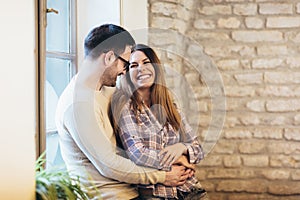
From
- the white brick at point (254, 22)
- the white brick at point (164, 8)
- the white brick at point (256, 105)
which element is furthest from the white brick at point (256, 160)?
the white brick at point (164, 8)

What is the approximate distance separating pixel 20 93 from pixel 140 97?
1038 mm

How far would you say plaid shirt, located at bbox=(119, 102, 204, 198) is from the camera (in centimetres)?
208

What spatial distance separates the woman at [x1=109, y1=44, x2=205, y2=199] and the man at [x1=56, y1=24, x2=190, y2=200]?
61 mm

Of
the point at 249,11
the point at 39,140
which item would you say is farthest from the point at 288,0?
the point at 39,140

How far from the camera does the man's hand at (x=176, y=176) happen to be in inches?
84.0

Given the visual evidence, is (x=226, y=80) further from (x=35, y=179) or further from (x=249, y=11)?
(x=35, y=179)

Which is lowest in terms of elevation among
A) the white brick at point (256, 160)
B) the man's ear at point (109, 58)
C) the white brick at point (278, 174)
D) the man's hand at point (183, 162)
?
the white brick at point (278, 174)

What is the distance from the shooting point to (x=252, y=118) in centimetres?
323

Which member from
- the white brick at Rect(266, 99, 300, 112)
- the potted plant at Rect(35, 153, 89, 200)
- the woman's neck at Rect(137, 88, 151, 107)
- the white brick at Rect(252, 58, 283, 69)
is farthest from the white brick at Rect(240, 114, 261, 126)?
the potted plant at Rect(35, 153, 89, 200)

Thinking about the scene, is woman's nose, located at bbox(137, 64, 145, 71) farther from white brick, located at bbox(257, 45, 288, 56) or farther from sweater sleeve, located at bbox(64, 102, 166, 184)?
white brick, located at bbox(257, 45, 288, 56)

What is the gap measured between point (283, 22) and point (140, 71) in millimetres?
1563

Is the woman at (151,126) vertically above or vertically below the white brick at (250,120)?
above

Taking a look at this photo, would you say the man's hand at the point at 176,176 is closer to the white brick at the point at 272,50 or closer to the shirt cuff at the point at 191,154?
the shirt cuff at the point at 191,154

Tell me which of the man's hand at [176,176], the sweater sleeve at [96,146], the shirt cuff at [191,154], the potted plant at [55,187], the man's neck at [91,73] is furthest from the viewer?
the shirt cuff at [191,154]
